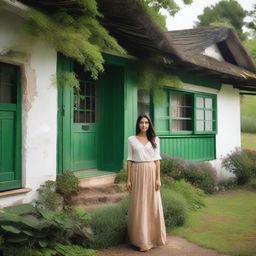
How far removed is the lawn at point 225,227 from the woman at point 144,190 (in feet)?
2.79

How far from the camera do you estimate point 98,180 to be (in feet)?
23.1

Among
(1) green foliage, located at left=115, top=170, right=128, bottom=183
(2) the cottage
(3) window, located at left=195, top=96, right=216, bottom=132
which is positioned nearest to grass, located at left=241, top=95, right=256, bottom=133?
(2) the cottage

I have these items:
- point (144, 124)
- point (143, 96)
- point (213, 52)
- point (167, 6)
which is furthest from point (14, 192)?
point (213, 52)

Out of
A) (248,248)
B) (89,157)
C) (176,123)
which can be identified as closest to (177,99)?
(176,123)

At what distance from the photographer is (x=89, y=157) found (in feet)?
25.1

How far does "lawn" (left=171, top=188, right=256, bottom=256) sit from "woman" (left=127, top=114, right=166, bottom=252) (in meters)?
0.85

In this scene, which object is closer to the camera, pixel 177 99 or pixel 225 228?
pixel 225 228

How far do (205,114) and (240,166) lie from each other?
200cm

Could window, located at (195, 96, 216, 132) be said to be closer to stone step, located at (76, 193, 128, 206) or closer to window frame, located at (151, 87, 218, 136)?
window frame, located at (151, 87, 218, 136)

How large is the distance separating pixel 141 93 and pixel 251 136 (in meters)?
20.6

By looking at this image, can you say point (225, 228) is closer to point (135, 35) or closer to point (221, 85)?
point (135, 35)

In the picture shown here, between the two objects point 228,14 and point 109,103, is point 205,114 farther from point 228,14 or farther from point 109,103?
point 228,14

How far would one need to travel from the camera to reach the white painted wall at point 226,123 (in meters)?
11.5

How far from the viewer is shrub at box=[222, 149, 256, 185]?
429 inches
